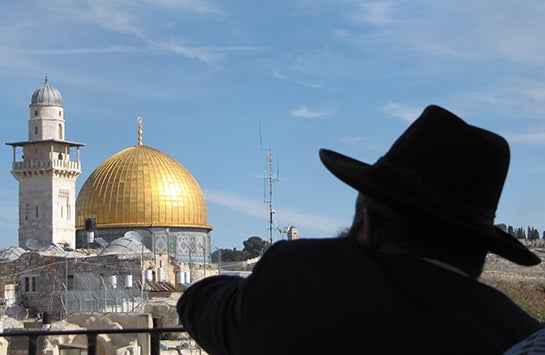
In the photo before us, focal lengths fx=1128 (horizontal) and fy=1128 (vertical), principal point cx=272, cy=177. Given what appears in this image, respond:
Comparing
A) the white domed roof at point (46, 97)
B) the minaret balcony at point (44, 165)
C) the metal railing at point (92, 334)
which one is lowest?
the metal railing at point (92, 334)

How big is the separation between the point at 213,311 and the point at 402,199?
51cm

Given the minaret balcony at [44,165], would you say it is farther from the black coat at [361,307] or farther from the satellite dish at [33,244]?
the black coat at [361,307]

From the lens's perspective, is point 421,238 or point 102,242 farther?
point 102,242

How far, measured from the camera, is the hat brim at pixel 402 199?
2393 mm

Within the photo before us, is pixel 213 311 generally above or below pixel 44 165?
below

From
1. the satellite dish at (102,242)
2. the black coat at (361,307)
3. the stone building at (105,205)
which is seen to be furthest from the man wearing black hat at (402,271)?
the satellite dish at (102,242)

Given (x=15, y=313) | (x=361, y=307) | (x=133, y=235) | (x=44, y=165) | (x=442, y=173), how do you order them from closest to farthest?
(x=361, y=307) → (x=442, y=173) → (x=15, y=313) → (x=133, y=235) → (x=44, y=165)

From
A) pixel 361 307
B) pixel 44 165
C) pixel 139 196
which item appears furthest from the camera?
pixel 44 165

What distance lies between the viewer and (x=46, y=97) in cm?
5862

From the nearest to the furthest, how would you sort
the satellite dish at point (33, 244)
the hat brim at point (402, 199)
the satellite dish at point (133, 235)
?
the hat brim at point (402, 199) → the satellite dish at point (133, 235) → the satellite dish at point (33, 244)

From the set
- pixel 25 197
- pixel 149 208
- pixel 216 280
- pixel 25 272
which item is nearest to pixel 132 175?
pixel 149 208

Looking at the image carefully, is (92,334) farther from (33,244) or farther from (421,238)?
(33,244)

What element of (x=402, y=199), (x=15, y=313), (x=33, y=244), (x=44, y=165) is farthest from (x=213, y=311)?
(x=44, y=165)

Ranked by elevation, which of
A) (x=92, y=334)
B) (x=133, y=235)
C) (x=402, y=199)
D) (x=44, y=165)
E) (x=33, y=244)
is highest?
(x=44, y=165)
